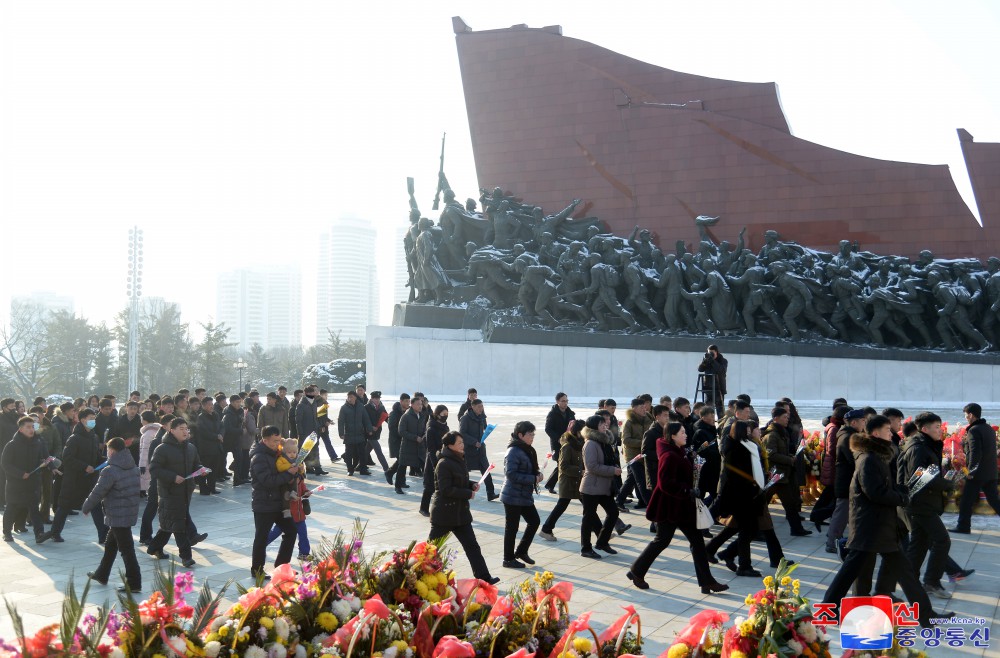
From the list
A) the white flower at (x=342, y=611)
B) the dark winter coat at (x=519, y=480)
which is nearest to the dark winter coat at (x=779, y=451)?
the dark winter coat at (x=519, y=480)

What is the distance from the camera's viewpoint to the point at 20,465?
22.7 ft

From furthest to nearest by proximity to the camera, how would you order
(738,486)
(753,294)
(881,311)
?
(753,294) → (881,311) → (738,486)

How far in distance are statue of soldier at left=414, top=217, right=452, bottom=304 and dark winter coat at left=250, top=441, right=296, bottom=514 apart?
16.8m

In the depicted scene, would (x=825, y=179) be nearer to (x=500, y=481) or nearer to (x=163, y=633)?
(x=500, y=481)

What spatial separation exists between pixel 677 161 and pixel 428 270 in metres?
7.27

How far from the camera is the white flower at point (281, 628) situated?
2344 millimetres

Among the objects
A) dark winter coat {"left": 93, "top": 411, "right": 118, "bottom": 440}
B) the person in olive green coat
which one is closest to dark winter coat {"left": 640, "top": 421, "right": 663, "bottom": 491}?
the person in olive green coat

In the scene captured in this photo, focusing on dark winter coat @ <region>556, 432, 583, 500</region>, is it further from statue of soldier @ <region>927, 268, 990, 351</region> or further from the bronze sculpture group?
statue of soldier @ <region>927, 268, 990, 351</region>

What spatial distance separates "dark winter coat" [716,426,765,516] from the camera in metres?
5.46

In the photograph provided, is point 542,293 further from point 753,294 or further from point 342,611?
point 342,611

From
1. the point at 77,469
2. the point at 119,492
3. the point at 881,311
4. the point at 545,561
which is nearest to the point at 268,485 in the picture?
the point at 119,492

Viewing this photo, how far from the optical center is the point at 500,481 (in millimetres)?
9867

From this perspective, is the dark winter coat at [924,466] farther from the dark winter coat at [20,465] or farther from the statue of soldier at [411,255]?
the statue of soldier at [411,255]

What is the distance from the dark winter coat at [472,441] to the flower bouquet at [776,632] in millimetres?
6392
